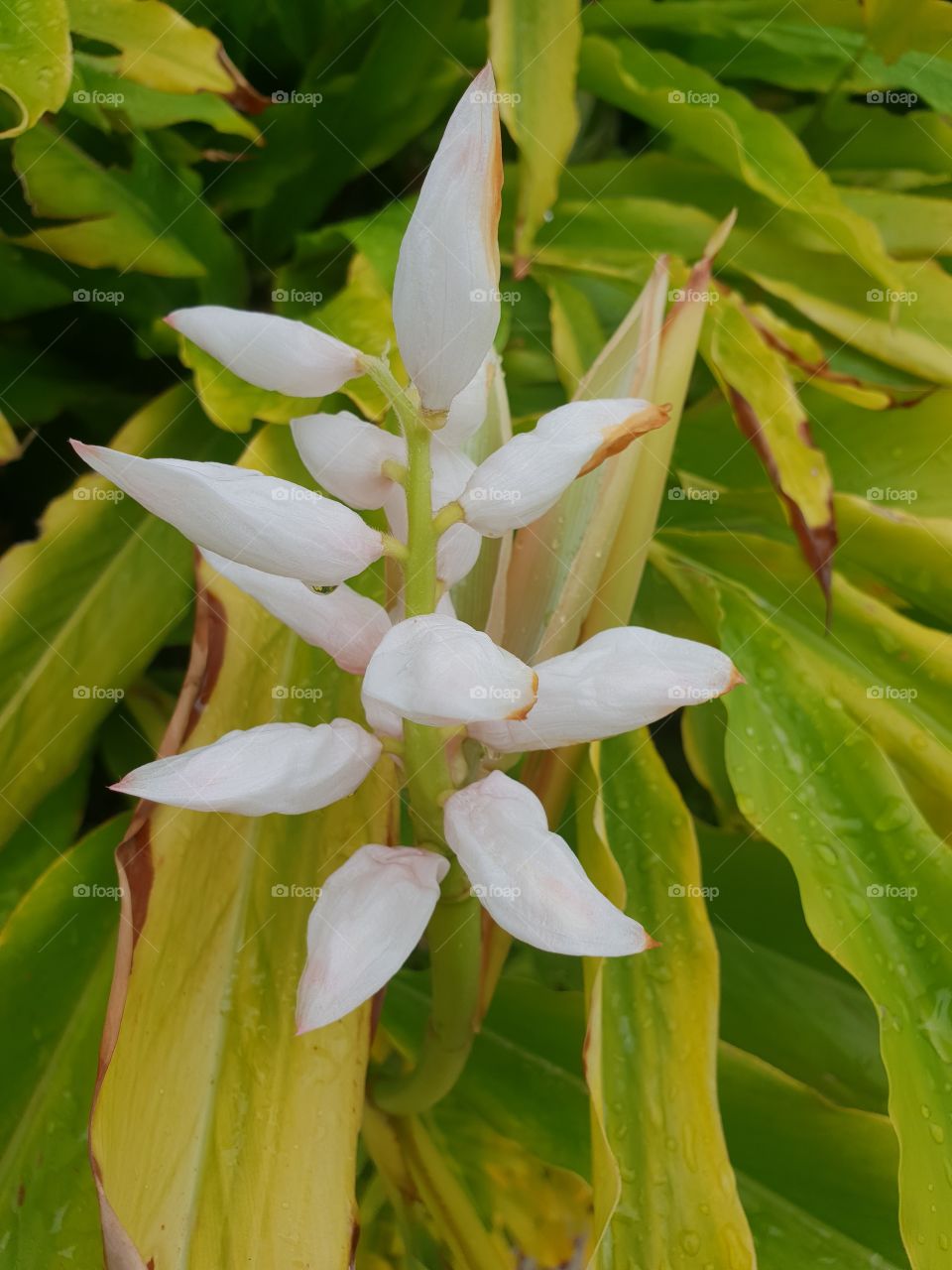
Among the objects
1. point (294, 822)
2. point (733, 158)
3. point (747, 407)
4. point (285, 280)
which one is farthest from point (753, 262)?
point (294, 822)

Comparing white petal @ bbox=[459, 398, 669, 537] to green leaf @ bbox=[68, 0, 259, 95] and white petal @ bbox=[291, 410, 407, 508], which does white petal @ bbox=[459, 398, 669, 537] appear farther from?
green leaf @ bbox=[68, 0, 259, 95]

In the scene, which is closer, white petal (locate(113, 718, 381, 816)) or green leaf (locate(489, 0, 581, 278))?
white petal (locate(113, 718, 381, 816))

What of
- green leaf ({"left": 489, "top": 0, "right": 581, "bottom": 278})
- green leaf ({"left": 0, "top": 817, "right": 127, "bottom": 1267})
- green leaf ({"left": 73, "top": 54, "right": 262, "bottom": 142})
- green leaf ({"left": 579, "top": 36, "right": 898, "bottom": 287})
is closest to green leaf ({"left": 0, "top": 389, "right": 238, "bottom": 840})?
green leaf ({"left": 0, "top": 817, "right": 127, "bottom": 1267})

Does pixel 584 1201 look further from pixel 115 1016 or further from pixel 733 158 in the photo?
pixel 733 158

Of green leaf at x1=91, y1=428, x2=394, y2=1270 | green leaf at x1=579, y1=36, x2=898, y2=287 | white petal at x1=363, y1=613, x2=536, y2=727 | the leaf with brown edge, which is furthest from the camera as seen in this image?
green leaf at x1=579, y1=36, x2=898, y2=287

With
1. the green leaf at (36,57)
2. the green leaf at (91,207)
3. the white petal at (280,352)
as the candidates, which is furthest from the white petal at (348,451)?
the green leaf at (91,207)

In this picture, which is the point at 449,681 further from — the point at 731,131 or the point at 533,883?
the point at 731,131

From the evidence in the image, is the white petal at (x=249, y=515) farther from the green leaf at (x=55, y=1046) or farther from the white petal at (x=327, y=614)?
the green leaf at (x=55, y=1046)

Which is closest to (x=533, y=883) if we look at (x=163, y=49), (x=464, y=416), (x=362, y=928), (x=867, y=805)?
(x=362, y=928)
